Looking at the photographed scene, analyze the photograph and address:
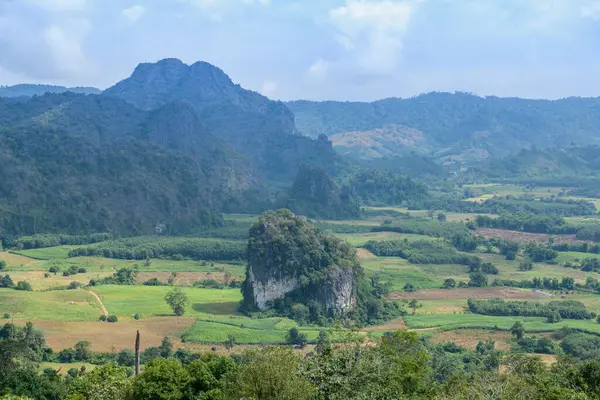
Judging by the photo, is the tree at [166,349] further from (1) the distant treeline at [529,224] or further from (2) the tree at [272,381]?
(1) the distant treeline at [529,224]

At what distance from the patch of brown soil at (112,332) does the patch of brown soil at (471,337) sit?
2962 centimetres

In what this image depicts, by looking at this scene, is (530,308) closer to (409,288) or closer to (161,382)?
(409,288)

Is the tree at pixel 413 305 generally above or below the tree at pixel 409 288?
below

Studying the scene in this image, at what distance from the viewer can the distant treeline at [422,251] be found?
410ft

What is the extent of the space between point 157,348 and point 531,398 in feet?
140

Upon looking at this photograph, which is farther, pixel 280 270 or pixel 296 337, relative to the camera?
pixel 280 270

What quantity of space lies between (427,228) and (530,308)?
214 feet

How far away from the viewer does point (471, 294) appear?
101 m

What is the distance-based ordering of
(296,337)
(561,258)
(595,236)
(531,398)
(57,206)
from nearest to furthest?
(531,398) < (296,337) < (561,258) < (595,236) < (57,206)

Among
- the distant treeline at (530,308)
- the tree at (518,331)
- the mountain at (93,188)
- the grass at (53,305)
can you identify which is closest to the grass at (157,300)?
the grass at (53,305)

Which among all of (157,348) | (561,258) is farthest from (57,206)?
(561,258)

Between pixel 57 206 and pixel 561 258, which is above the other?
pixel 57 206

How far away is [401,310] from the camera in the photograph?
91.5 m

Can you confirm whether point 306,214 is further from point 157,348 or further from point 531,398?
point 531,398
